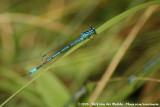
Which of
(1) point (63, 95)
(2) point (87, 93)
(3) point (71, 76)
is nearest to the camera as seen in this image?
(2) point (87, 93)

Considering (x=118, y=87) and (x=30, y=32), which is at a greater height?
(x=30, y=32)

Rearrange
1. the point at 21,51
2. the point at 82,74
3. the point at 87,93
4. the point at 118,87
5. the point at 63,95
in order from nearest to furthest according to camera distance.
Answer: the point at 87,93 → the point at 63,95 → the point at 118,87 → the point at 82,74 → the point at 21,51

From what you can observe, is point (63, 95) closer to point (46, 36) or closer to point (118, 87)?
point (118, 87)

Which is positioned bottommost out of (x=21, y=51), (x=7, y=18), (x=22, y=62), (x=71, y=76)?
(x=71, y=76)

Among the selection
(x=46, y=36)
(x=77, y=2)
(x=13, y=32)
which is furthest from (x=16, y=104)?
(x=77, y=2)

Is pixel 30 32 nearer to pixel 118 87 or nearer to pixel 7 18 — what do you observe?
pixel 7 18

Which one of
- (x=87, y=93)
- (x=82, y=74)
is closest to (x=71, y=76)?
(x=82, y=74)

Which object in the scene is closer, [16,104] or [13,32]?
[16,104]
